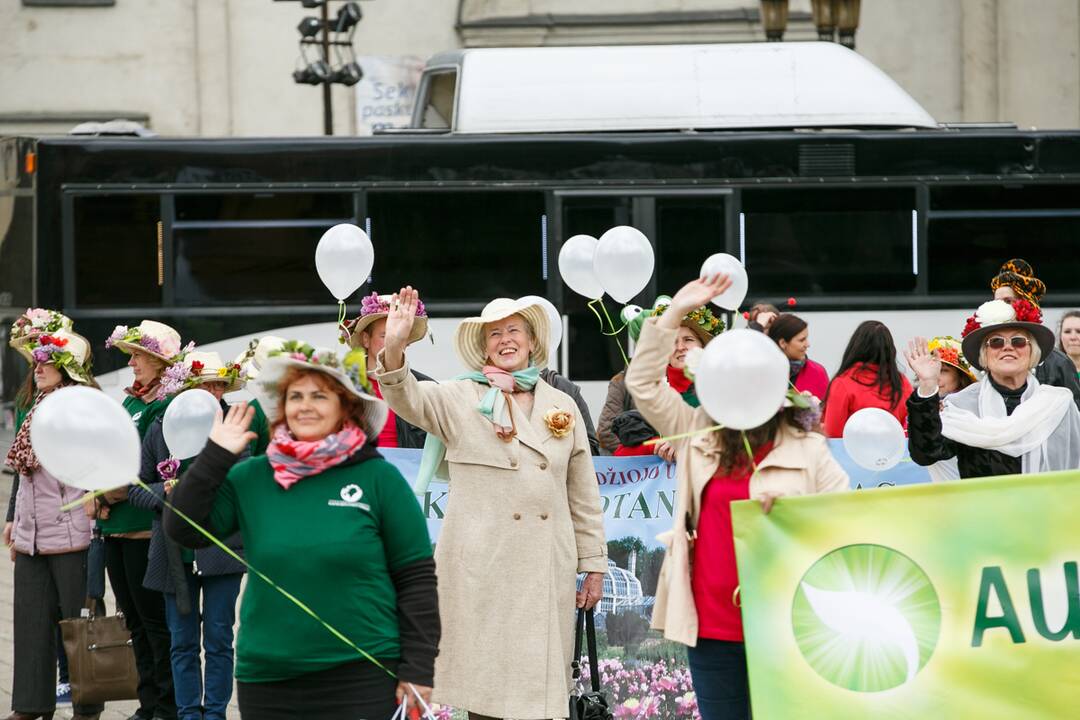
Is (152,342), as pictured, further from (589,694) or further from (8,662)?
(589,694)

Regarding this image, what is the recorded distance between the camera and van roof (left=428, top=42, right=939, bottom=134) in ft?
46.6

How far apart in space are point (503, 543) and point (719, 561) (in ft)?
3.55

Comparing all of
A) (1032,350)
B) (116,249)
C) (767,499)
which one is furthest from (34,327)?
(116,249)

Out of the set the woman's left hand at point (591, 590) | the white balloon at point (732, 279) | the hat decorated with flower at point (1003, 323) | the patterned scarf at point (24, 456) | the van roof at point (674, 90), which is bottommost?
the woman's left hand at point (591, 590)

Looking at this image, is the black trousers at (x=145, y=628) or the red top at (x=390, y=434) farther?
the red top at (x=390, y=434)

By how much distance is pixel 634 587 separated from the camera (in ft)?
25.2

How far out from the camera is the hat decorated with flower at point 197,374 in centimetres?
754

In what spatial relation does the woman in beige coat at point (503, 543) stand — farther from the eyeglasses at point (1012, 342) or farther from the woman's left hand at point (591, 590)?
the eyeglasses at point (1012, 342)

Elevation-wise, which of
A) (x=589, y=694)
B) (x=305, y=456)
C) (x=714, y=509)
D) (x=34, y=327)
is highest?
(x=34, y=327)

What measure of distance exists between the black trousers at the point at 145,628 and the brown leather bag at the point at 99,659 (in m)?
0.05

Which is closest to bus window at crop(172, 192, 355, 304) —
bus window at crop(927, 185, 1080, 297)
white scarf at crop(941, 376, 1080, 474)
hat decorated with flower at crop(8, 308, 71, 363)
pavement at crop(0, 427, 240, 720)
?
pavement at crop(0, 427, 240, 720)

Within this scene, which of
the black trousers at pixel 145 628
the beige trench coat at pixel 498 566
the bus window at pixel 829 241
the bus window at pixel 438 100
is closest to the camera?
the beige trench coat at pixel 498 566

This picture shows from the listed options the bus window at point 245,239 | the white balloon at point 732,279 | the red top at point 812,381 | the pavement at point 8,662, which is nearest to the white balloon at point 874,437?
the white balloon at point 732,279

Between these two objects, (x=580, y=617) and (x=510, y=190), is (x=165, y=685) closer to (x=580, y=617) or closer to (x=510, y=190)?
(x=580, y=617)
